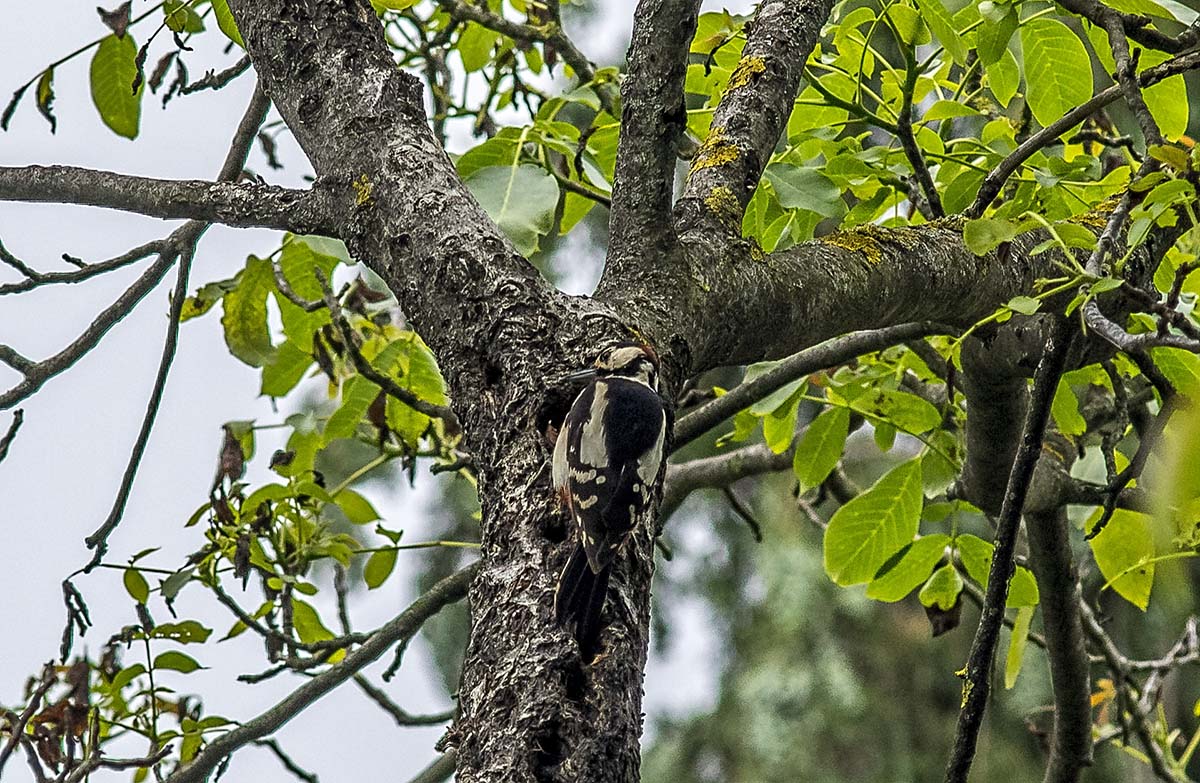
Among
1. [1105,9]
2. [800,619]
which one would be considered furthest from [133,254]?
[800,619]

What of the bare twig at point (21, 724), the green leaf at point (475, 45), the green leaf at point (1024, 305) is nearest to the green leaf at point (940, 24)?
the green leaf at point (1024, 305)

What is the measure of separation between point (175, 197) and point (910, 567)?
1493 millimetres

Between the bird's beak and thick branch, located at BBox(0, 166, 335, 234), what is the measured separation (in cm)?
47

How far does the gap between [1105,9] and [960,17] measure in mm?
384

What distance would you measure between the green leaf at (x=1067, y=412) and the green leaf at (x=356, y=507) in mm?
1414

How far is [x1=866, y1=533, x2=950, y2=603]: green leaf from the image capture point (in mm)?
2445

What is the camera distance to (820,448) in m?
2.63

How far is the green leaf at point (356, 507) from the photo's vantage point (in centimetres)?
277

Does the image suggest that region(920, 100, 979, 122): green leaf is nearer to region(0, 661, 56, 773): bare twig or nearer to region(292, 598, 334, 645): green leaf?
region(292, 598, 334, 645): green leaf

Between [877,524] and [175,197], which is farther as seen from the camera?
[877,524]

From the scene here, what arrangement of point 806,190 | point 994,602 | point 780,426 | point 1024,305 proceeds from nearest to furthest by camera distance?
point 1024,305 → point 994,602 → point 806,190 → point 780,426

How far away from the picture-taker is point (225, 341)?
8.20ft

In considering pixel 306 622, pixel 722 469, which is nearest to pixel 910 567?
pixel 722 469

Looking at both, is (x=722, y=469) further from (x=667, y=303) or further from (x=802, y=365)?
(x=667, y=303)
